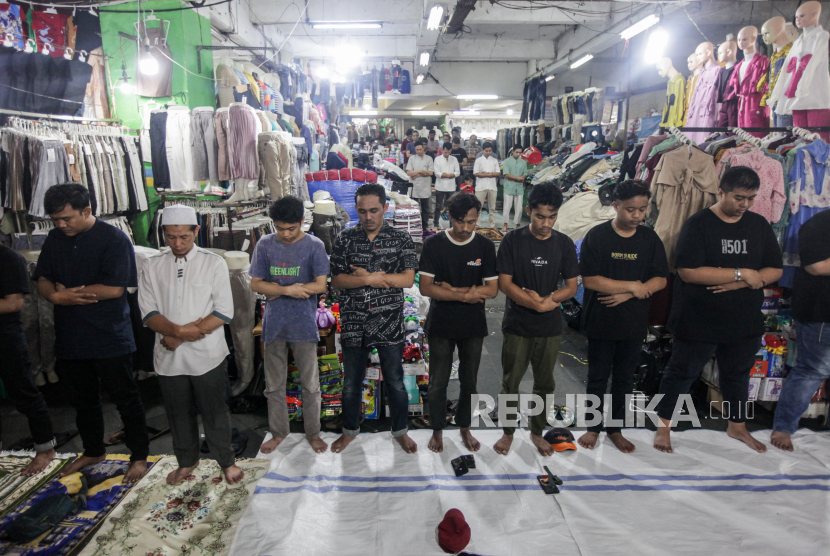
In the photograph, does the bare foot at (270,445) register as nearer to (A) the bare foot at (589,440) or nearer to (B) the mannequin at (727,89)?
(A) the bare foot at (589,440)

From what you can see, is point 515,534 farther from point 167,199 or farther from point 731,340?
point 167,199

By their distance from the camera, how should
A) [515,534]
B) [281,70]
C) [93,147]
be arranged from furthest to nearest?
1. [281,70]
2. [93,147]
3. [515,534]

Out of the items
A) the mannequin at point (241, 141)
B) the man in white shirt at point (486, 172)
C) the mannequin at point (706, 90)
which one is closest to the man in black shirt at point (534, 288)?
the mannequin at point (241, 141)

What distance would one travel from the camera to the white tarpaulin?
2486mm

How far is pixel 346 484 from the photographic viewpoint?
2.94 meters

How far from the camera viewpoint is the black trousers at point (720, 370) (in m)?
3.20

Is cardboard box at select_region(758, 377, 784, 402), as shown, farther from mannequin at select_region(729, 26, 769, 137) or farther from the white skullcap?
the white skullcap

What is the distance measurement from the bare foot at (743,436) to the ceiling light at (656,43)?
5.99 m

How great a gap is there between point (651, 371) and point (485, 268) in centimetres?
197

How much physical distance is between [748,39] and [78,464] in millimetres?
7570

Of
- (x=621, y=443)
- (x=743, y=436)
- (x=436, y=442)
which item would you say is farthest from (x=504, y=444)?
(x=743, y=436)

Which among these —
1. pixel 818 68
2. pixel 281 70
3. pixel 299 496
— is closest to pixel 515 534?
pixel 299 496

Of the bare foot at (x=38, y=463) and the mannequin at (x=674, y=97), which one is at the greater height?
the mannequin at (x=674, y=97)

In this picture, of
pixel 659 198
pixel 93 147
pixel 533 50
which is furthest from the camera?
pixel 533 50
